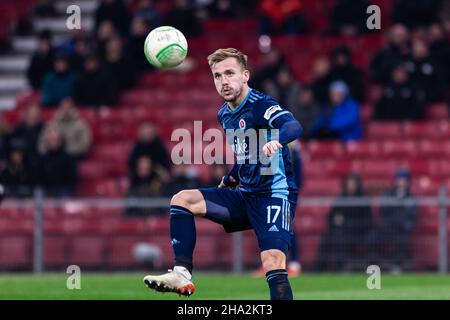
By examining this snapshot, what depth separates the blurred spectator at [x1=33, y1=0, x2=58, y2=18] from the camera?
26.3m

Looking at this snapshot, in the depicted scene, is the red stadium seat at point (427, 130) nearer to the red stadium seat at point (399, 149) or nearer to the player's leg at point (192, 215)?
the red stadium seat at point (399, 149)

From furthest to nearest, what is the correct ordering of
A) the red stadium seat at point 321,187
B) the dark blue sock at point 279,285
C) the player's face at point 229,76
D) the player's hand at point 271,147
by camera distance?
the red stadium seat at point 321,187 → the player's face at point 229,76 → the dark blue sock at point 279,285 → the player's hand at point 271,147

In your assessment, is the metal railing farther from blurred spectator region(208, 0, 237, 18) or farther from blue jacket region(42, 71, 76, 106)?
blurred spectator region(208, 0, 237, 18)

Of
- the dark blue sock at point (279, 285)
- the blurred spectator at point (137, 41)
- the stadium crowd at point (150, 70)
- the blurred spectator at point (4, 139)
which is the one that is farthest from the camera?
the blurred spectator at point (137, 41)

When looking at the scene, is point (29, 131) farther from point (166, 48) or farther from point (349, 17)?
point (166, 48)

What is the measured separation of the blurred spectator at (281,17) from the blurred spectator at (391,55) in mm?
2360

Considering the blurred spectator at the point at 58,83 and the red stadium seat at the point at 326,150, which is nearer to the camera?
the red stadium seat at the point at 326,150

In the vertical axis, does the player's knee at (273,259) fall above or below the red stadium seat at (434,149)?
below

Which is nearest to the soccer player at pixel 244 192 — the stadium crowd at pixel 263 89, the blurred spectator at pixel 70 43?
the stadium crowd at pixel 263 89

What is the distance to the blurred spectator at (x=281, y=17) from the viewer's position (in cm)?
2341

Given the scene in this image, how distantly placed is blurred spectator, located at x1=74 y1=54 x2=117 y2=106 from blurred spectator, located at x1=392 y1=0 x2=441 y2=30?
5511mm

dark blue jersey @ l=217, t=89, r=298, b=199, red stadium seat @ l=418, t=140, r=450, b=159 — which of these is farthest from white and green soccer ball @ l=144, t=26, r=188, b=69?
red stadium seat @ l=418, t=140, r=450, b=159

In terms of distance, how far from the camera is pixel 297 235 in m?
18.4
